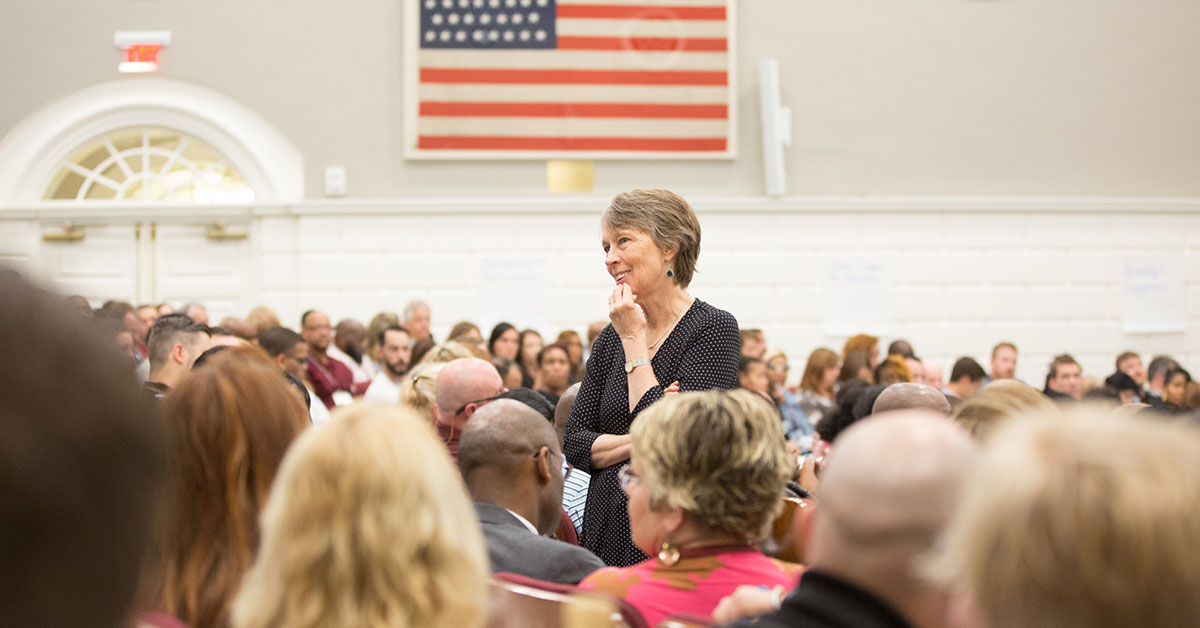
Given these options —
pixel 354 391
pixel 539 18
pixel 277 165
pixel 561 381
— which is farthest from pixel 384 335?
pixel 539 18

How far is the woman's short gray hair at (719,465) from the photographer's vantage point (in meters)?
2.07

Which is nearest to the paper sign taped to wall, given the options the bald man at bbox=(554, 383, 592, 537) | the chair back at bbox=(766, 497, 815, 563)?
the bald man at bbox=(554, 383, 592, 537)

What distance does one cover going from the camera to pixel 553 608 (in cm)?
184

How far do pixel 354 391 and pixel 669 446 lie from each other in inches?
216

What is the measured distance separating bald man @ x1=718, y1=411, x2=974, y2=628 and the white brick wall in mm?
8456

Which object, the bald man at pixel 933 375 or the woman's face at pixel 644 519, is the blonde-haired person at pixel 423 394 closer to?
the woman's face at pixel 644 519

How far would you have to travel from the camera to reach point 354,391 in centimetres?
730

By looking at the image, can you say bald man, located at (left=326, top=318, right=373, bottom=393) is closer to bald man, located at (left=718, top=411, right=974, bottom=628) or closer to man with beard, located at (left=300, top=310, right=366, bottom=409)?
man with beard, located at (left=300, top=310, right=366, bottom=409)

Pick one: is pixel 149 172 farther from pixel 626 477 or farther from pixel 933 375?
pixel 626 477

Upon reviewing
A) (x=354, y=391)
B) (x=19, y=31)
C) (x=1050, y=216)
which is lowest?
(x=354, y=391)

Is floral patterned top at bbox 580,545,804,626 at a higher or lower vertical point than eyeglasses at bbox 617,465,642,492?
lower

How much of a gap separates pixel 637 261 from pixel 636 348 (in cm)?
25

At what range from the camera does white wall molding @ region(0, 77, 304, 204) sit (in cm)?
959

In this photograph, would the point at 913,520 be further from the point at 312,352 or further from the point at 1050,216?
the point at 1050,216
